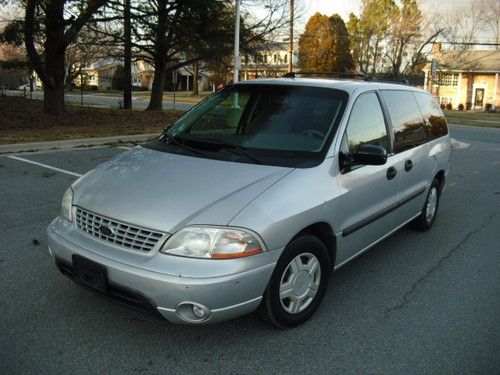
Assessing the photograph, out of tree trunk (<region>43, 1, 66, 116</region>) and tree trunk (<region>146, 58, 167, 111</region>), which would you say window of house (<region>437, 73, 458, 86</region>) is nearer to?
tree trunk (<region>146, 58, 167, 111</region>)

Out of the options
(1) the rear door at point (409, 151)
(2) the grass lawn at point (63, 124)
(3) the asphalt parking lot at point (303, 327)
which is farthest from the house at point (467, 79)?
(3) the asphalt parking lot at point (303, 327)

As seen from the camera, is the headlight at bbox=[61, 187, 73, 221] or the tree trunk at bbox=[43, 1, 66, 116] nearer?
the headlight at bbox=[61, 187, 73, 221]

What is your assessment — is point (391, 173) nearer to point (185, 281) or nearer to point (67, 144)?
point (185, 281)

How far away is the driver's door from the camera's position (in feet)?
12.4

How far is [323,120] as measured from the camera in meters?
3.96

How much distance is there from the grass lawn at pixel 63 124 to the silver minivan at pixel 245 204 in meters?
8.54

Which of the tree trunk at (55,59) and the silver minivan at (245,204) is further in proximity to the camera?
the tree trunk at (55,59)

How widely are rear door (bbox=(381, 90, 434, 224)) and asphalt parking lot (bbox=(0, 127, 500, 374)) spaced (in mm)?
543

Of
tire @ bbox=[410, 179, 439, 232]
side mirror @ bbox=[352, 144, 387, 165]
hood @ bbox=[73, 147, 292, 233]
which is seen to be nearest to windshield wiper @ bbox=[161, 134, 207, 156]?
hood @ bbox=[73, 147, 292, 233]

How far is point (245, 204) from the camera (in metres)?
3.03

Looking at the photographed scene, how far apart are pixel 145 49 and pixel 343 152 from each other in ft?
71.3

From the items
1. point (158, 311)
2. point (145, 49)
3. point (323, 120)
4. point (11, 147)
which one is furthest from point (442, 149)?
point (145, 49)

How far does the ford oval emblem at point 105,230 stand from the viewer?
3.09m

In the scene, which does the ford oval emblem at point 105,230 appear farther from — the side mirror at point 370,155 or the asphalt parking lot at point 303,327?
the side mirror at point 370,155
